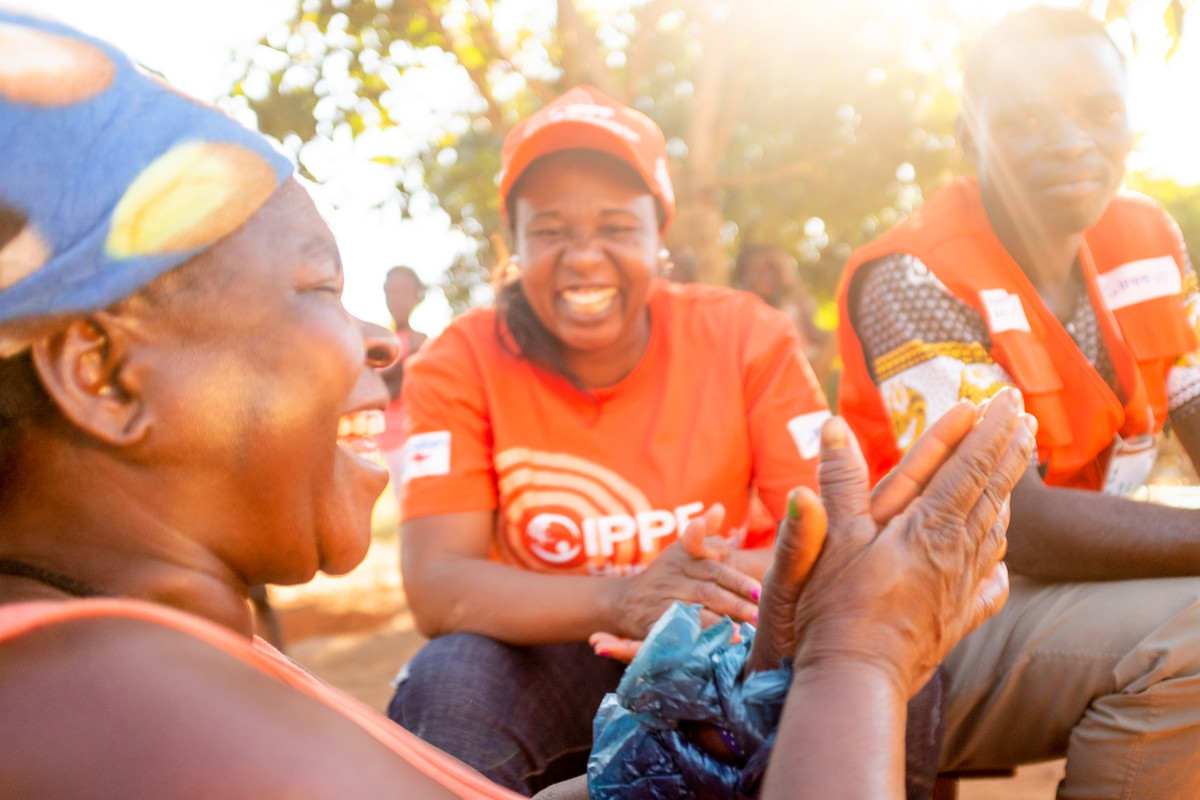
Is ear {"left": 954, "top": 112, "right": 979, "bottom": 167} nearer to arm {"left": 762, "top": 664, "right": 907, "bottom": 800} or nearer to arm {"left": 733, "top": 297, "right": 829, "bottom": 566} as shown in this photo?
arm {"left": 733, "top": 297, "right": 829, "bottom": 566}

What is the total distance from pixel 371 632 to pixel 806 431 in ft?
18.9

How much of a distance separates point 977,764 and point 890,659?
128 cm

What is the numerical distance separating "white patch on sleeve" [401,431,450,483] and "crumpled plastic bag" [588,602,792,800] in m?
1.09

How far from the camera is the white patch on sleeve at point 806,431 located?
2.51 meters

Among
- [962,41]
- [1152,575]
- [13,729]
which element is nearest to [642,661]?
[13,729]

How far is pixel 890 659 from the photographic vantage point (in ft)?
3.80

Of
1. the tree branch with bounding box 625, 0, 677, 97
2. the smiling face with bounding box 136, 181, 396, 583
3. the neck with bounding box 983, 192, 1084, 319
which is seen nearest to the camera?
the smiling face with bounding box 136, 181, 396, 583

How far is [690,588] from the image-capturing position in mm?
2006

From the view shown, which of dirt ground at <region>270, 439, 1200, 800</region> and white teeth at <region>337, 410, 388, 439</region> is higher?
white teeth at <region>337, 410, 388, 439</region>

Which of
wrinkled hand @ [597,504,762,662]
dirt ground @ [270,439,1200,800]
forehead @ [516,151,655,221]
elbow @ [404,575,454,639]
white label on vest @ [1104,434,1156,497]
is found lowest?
dirt ground @ [270,439,1200,800]

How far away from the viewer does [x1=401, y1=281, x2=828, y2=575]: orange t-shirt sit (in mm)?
2486

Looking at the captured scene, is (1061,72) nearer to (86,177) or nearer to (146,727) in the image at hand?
(86,177)

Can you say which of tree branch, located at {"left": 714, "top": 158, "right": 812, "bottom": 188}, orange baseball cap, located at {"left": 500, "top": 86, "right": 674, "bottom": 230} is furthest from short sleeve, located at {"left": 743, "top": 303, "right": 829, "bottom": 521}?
tree branch, located at {"left": 714, "top": 158, "right": 812, "bottom": 188}

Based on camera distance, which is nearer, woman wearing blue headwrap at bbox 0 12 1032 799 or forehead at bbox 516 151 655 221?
woman wearing blue headwrap at bbox 0 12 1032 799
